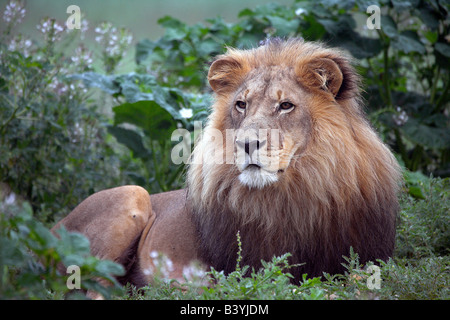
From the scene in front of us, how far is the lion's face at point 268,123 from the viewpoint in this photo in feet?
10.9

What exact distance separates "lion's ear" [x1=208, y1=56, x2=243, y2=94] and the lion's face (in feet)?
0.42

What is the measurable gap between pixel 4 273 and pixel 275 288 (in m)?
1.19

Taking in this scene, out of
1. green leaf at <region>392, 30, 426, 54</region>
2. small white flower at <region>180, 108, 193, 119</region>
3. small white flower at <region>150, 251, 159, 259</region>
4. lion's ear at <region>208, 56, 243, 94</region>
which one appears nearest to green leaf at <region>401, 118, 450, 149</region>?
green leaf at <region>392, 30, 426, 54</region>

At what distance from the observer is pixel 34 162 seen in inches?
224

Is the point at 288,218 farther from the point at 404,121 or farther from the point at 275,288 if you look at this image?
the point at 404,121

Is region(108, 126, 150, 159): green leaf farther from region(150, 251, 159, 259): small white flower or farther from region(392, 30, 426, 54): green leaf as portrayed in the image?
region(392, 30, 426, 54): green leaf

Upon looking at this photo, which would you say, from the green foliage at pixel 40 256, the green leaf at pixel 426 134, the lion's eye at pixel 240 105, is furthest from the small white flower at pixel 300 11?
the green foliage at pixel 40 256

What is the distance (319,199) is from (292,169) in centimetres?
24

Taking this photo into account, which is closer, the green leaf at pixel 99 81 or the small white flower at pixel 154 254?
the small white flower at pixel 154 254

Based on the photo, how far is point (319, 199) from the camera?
3.55 m

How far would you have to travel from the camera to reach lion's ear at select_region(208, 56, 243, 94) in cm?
393

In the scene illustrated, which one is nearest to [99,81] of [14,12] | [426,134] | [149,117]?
[149,117]

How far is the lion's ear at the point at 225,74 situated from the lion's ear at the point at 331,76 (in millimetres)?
451

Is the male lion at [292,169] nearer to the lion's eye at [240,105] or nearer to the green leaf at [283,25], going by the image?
the lion's eye at [240,105]
